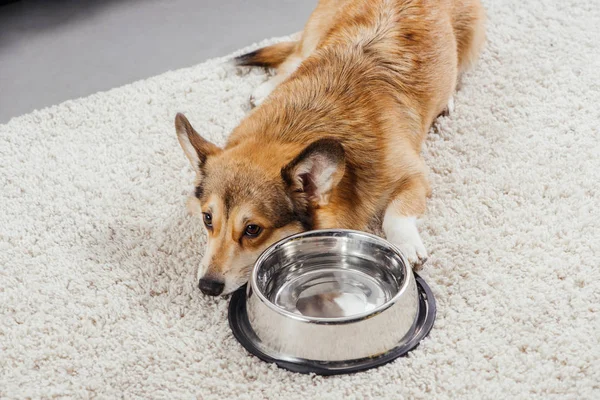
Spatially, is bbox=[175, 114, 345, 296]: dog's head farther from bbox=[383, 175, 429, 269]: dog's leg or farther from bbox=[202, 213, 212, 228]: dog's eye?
bbox=[383, 175, 429, 269]: dog's leg

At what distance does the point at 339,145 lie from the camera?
6.95 ft

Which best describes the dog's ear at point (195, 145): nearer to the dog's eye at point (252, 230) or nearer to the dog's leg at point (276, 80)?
the dog's eye at point (252, 230)

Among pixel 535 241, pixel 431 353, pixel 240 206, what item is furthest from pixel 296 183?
pixel 535 241

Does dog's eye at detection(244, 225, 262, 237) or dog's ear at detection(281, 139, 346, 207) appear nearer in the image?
dog's ear at detection(281, 139, 346, 207)

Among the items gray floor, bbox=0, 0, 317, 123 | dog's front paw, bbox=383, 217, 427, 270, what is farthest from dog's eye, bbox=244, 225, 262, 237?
gray floor, bbox=0, 0, 317, 123

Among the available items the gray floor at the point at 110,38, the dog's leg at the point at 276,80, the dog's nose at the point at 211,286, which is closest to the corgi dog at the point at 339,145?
the dog's nose at the point at 211,286

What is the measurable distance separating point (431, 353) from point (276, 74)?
194 centimetres

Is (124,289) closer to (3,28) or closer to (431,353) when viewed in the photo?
(431,353)

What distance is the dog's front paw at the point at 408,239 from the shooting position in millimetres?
2420

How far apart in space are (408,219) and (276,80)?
1.29 meters

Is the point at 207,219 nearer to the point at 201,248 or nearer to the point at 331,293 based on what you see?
the point at 201,248

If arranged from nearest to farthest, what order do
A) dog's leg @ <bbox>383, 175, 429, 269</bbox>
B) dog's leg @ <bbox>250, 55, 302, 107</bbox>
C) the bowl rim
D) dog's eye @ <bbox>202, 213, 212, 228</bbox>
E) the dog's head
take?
the bowl rim
the dog's head
dog's eye @ <bbox>202, 213, 212, 228</bbox>
dog's leg @ <bbox>383, 175, 429, 269</bbox>
dog's leg @ <bbox>250, 55, 302, 107</bbox>

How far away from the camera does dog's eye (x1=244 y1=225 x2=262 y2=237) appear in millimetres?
2244

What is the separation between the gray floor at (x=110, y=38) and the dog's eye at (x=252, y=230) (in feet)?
6.30
